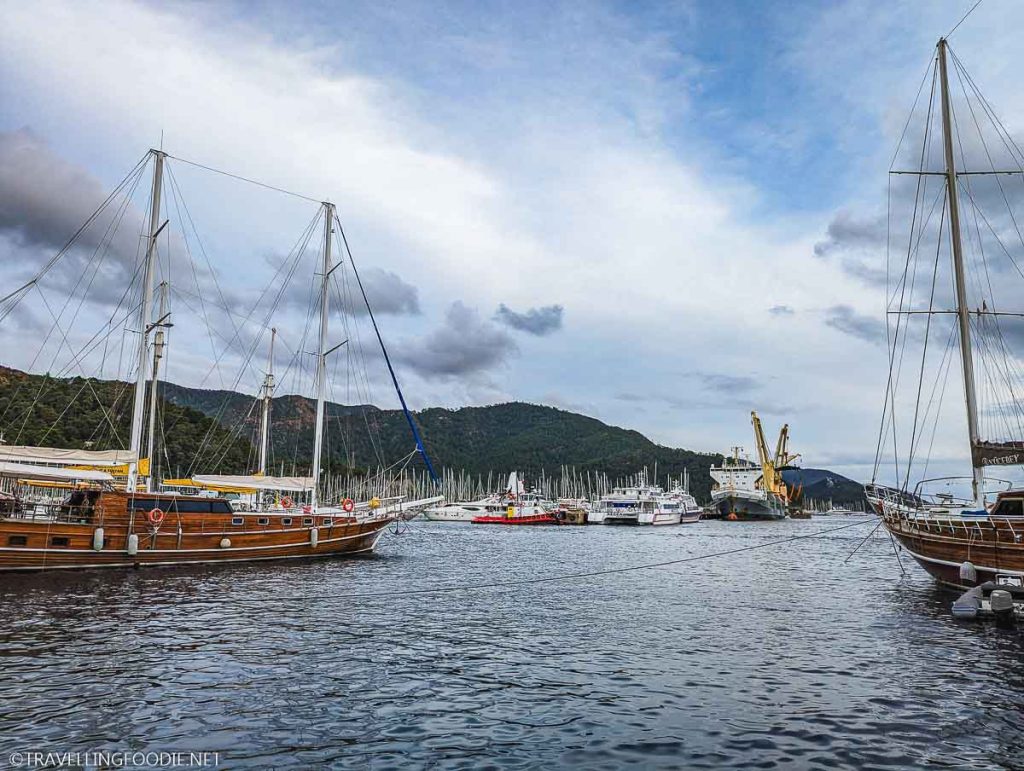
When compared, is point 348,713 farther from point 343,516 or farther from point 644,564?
point 644,564

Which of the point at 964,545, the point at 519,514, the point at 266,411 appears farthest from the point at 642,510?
the point at 964,545

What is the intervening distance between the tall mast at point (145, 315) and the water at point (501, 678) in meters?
7.53

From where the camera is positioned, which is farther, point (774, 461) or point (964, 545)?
point (774, 461)

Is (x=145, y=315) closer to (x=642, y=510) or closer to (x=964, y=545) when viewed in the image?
(x=964, y=545)

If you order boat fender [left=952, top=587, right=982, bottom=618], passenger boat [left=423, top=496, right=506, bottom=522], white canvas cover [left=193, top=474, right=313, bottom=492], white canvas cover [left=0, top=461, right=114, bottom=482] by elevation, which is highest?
white canvas cover [left=0, top=461, right=114, bottom=482]

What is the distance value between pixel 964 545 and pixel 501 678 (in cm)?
2169

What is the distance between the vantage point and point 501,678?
15203 millimetres

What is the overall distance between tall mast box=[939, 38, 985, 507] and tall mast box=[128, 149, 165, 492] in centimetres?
3831

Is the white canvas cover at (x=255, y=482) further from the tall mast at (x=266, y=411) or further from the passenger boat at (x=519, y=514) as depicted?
the passenger boat at (x=519, y=514)

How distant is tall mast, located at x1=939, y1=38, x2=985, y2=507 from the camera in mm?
27844

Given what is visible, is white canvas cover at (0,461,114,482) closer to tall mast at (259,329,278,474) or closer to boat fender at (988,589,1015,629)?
tall mast at (259,329,278,474)

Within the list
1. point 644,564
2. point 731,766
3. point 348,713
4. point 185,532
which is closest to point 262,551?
point 185,532

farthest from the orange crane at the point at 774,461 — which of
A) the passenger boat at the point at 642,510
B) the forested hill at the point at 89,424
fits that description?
the forested hill at the point at 89,424

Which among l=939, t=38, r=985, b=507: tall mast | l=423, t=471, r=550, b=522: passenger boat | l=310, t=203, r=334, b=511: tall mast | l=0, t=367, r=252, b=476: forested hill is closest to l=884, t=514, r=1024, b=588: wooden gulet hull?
l=939, t=38, r=985, b=507: tall mast
